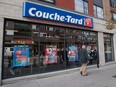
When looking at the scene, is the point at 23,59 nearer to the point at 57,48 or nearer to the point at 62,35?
the point at 57,48

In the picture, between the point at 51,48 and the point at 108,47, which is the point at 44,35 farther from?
the point at 108,47

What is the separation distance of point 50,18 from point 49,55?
2.56 metres

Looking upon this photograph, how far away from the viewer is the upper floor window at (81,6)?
1252 centimetres

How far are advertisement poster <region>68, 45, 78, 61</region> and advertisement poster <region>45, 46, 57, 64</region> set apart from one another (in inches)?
55.2

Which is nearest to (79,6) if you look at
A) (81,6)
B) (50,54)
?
(81,6)

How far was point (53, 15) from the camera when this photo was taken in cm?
984

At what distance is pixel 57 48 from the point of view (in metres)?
10.6

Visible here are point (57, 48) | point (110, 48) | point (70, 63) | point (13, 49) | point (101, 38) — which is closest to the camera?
point (13, 49)

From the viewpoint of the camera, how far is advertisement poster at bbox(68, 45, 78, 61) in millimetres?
11336

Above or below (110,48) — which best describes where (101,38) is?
above

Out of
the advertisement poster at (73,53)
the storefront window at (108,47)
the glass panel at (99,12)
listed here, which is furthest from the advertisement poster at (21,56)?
the storefront window at (108,47)

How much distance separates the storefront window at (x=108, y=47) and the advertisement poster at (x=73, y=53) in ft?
17.0

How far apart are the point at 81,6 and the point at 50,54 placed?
18.7 feet

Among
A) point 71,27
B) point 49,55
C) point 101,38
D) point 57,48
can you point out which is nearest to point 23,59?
point 49,55
